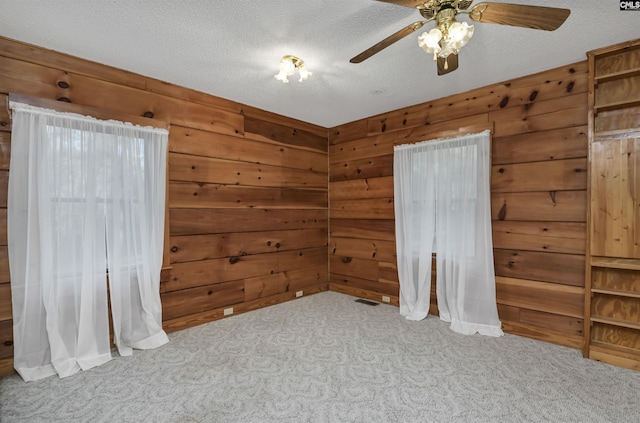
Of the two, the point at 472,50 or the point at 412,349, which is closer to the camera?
the point at 472,50

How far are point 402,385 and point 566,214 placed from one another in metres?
2.08

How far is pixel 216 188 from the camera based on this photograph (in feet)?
10.9

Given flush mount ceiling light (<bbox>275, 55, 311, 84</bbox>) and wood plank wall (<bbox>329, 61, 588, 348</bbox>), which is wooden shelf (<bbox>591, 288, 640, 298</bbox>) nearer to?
wood plank wall (<bbox>329, 61, 588, 348</bbox>)

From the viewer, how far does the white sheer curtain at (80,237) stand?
2174 mm

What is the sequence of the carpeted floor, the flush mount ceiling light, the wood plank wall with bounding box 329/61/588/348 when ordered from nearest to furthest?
the carpeted floor, the flush mount ceiling light, the wood plank wall with bounding box 329/61/588/348

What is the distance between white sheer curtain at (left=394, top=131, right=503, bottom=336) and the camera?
2977mm

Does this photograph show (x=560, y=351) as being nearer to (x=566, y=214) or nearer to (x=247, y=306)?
(x=566, y=214)

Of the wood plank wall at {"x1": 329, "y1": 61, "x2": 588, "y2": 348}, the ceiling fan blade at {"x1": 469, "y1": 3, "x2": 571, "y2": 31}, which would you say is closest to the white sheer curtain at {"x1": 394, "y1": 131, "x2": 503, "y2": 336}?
the wood plank wall at {"x1": 329, "y1": 61, "x2": 588, "y2": 348}

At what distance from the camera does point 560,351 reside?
2.56 m

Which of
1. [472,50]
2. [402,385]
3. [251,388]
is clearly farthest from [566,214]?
[251,388]

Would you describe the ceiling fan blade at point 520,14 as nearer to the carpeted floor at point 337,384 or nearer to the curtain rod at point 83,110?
the carpeted floor at point 337,384

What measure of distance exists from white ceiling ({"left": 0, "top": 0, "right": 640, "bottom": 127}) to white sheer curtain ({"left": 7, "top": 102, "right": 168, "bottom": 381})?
0.60 m

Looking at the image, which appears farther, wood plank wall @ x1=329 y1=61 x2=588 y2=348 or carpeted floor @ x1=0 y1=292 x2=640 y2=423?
wood plank wall @ x1=329 y1=61 x2=588 y2=348

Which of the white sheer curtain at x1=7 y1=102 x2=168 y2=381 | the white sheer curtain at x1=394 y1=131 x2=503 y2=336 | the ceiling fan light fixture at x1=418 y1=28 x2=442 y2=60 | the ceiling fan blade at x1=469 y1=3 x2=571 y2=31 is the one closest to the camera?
the ceiling fan blade at x1=469 y1=3 x2=571 y2=31
